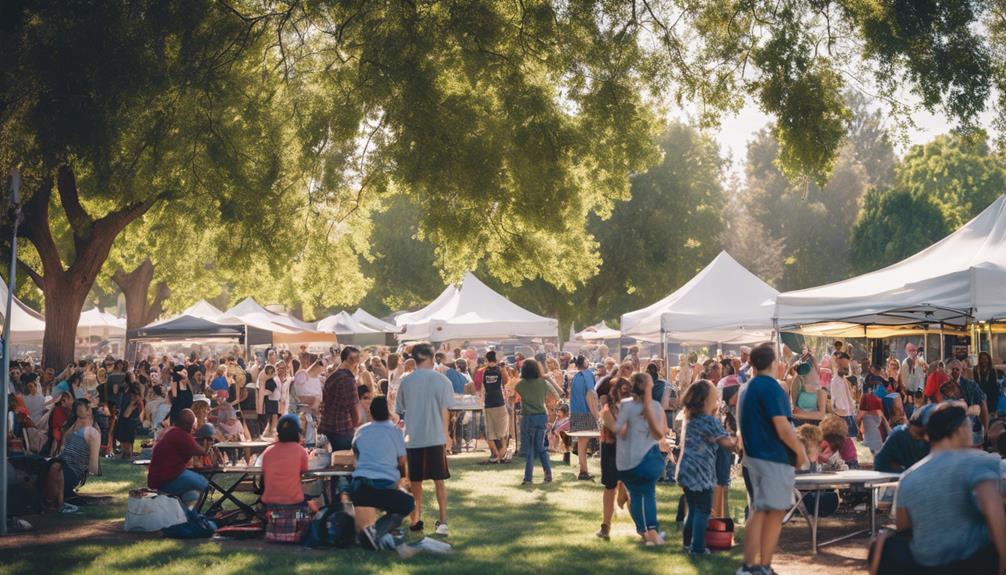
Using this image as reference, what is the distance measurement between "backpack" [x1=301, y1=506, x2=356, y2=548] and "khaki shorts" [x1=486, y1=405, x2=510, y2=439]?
7.84 meters

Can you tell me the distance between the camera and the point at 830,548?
10.3 metres

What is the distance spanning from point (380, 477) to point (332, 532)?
107cm

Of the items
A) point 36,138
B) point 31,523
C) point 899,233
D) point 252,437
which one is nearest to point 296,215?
point 36,138

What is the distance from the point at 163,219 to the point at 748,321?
471 inches

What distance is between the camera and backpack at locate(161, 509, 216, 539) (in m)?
11.2

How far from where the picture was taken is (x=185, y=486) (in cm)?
1184

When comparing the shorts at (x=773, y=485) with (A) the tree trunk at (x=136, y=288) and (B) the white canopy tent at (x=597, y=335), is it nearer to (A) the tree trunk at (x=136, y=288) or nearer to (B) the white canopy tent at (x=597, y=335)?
(A) the tree trunk at (x=136, y=288)

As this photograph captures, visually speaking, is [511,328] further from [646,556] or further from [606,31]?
[646,556]

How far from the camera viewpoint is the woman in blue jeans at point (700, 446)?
9344 mm

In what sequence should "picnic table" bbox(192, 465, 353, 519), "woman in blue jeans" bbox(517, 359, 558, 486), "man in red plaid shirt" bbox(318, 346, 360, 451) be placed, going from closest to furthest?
"picnic table" bbox(192, 465, 353, 519) → "man in red plaid shirt" bbox(318, 346, 360, 451) → "woman in blue jeans" bbox(517, 359, 558, 486)

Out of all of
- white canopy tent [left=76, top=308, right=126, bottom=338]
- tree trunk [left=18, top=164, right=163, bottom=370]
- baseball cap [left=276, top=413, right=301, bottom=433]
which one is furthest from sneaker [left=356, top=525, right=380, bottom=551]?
white canopy tent [left=76, top=308, right=126, bottom=338]

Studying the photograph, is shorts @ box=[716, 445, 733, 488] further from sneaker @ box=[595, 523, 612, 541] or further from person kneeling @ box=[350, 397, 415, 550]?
person kneeling @ box=[350, 397, 415, 550]

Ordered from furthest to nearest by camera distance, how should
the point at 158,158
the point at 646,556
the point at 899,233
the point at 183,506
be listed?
1. the point at 899,233
2. the point at 158,158
3. the point at 183,506
4. the point at 646,556

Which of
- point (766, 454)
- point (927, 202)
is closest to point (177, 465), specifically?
point (766, 454)
